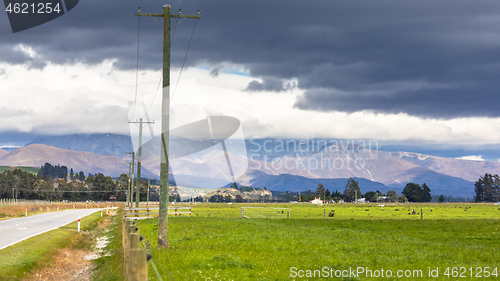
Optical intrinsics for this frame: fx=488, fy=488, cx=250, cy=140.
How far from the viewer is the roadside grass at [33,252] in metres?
22.3

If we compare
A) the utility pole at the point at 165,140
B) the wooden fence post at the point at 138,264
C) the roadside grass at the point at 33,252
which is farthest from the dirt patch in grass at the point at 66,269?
the wooden fence post at the point at 138,264

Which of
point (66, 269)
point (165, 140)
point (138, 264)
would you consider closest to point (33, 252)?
point (66, 269)

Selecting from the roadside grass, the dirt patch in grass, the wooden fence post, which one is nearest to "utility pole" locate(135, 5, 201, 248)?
the dirt patch in grass

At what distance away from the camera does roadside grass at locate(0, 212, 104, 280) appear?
22.3 metres

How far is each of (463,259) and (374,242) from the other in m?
6.44

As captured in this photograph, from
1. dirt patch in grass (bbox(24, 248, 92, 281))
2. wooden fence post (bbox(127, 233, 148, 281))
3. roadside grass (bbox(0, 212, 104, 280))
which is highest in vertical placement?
wooden fence post (bbox(127, 233, 148, 281))

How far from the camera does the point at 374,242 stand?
26.0 metres

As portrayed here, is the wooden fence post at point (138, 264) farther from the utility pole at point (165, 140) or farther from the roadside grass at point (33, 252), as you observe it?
the utility pole at point (165, 140)

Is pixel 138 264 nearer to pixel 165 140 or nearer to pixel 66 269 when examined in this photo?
pixel 165 140

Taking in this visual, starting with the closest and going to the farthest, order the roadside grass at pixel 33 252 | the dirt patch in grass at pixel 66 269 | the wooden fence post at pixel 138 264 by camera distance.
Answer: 1. the wooden fence post at pixel 138 264
2. the roadside grass at pixel 33 252
3. the dirt patch in grass at pixel 66 269

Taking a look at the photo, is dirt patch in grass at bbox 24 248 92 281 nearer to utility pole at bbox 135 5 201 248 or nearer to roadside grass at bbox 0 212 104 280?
roadside grass at bbox 0 212 104 280

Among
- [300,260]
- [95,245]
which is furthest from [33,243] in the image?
[300,260]

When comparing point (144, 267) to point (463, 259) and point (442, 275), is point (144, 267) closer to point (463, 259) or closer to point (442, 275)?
point (442, 275)

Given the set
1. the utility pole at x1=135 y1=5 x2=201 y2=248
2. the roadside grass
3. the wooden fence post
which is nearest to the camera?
the wooden fence post
